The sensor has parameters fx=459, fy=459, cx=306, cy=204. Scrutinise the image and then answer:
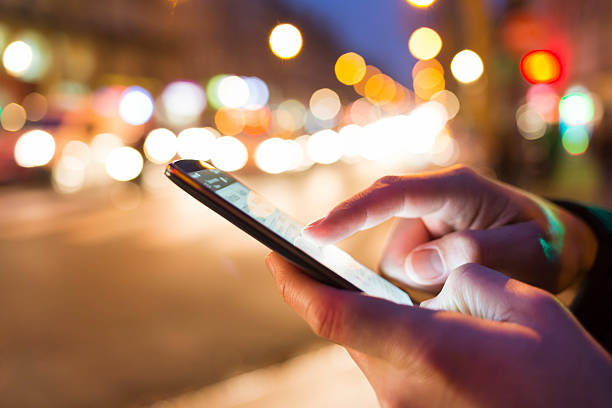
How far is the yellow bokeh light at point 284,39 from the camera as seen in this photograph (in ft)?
11.1

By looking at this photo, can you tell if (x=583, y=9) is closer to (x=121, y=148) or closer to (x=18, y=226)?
(x=121, y=148)

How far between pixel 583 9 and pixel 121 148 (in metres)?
31.5

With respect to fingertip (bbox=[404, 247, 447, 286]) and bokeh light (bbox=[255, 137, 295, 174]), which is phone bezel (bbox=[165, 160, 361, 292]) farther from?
bokeh light (bbox=[255, 137, 295, 174])

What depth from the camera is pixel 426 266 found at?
168 centimetres

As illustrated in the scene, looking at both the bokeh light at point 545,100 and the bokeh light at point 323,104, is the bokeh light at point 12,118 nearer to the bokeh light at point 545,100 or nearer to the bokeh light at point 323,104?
the bokeh light at point 545,100

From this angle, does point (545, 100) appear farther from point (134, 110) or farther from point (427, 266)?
point (134, 110)

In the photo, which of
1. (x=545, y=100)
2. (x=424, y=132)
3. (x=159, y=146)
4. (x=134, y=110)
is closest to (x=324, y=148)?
(x=424, y=132)

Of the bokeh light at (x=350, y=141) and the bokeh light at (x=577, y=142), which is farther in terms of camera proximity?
the bokeh light at (x=350, y=141)

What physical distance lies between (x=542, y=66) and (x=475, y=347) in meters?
8.00

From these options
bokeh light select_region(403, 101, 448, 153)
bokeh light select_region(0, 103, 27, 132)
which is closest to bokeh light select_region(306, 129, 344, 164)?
bokeh light select_region(403, 101, 448, 153)

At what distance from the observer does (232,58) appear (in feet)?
100

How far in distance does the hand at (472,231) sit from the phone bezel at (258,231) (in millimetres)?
356

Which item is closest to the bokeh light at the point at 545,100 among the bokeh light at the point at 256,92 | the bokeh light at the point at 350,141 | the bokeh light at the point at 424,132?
the bokeh light at the point at 424,132

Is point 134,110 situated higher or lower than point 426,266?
lower
